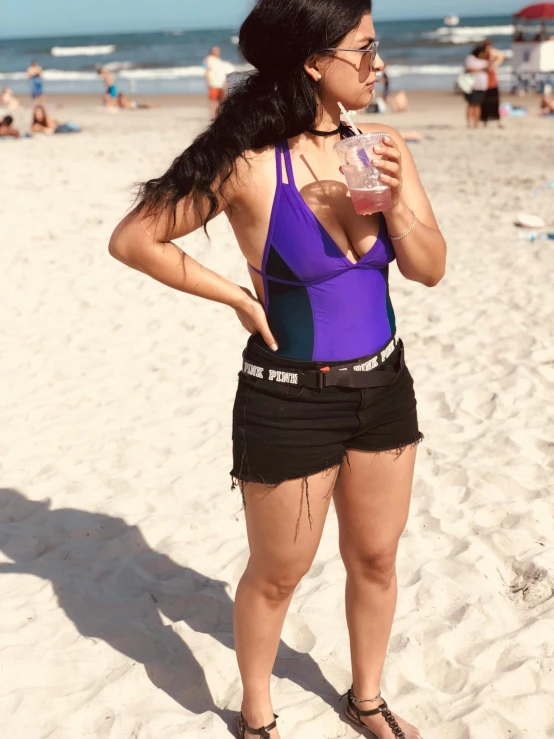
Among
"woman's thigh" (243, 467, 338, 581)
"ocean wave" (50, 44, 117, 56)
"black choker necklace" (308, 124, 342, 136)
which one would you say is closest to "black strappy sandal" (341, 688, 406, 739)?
"woman's thigh" (243, 467, 338, 581)

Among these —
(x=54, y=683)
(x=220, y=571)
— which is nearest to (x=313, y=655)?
(x=220, y=571)

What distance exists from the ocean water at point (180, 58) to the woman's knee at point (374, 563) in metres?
29.0

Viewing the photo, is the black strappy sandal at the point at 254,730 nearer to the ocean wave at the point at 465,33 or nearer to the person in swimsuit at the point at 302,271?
the person in swimsuit at the point at 302,271

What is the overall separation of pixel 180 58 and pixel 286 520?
5214cm

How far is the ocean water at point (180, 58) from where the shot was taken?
3597 cm

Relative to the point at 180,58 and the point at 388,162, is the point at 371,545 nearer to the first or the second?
the point at 388,162

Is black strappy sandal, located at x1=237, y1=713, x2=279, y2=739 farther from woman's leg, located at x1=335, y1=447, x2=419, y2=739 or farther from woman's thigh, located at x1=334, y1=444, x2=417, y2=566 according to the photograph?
woman's thigh, located at x1=334, y1=444, x2=417, y2=566

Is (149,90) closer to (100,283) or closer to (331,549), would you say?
(100,283)

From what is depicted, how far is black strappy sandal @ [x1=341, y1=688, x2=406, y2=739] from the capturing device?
2.63 metres

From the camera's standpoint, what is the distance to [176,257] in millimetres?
2219

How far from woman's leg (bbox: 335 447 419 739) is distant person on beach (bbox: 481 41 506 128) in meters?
15.1

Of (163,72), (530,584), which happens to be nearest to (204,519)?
(530,584)

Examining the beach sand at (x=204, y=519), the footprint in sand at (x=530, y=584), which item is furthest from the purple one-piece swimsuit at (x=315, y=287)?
the footprint in sand at (x=530, y=584)

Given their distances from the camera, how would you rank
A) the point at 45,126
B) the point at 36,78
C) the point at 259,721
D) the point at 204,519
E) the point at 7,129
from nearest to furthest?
the point at 259,721
the point at 204,519
the point at 7,129
the point at 45,126
the point at 36,78
